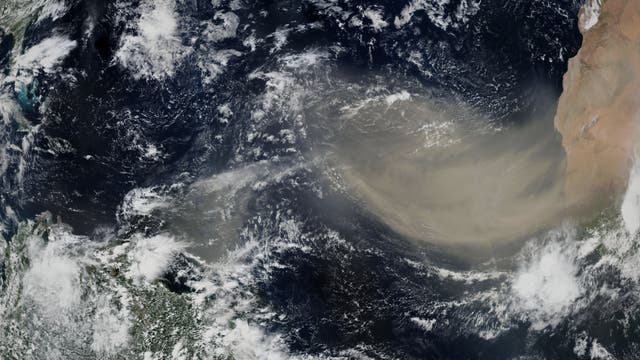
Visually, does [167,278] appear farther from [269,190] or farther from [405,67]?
[405,67]

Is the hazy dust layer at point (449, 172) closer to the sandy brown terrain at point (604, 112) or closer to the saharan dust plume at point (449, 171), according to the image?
the saharan dust plume at point (449, 171)

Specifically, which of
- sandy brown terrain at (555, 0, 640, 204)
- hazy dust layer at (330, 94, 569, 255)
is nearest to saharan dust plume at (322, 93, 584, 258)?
hazy dust layer at (330, 94, 569, 255)

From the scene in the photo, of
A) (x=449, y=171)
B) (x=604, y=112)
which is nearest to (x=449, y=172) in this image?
(x=449, y=171)

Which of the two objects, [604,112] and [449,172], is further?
[604,112]

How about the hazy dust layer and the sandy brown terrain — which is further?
the sandy brown terrain

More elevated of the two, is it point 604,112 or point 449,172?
point 604,112

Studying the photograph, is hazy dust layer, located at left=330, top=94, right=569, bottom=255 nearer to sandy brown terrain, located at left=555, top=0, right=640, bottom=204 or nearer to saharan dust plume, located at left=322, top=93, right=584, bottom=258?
saharan dust plume, located at left=322, top=93, right=584, bottom=258

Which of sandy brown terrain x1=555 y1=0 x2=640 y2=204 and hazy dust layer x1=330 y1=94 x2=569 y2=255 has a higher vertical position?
sandy brown terrain x1=555 y1=0 x2=640 y2=204

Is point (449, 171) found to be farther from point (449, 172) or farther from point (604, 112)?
point (604, 112)

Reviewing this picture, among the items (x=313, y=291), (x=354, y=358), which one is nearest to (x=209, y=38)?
(x=313, y=291)
